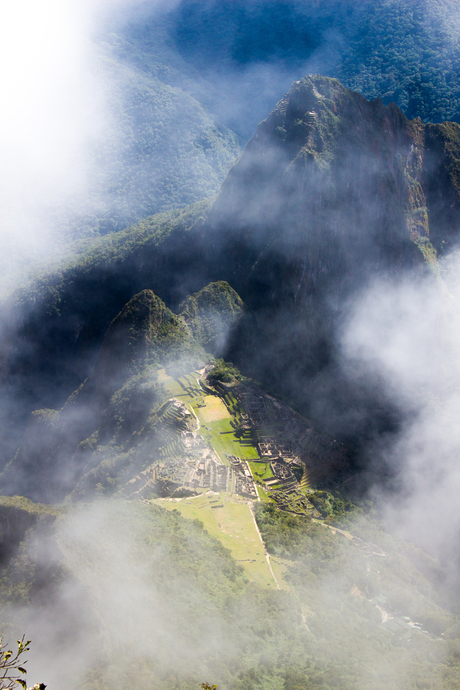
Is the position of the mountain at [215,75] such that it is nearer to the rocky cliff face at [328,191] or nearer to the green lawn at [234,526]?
the rocky cliff face at [328,191]

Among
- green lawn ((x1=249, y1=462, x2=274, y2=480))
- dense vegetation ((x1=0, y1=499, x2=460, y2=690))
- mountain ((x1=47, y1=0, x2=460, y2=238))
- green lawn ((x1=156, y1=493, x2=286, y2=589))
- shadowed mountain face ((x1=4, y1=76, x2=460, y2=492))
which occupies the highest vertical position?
mountain ((x1=47, y1=0, x2=460, y2=238))

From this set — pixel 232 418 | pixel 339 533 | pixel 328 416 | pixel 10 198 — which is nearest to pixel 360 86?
pixel 10 198

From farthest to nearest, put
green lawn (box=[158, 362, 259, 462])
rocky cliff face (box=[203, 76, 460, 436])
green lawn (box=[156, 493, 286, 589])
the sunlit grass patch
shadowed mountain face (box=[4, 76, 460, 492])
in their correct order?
rocky cliff face (box=[203, 76, 460, 436]), shadowed mountain face (box=[4, 76, 460, 492]), the sunlit grass patch, green lawn (box=[158, 362, 259, 462]), green lawn (box=[156, 493, 286, 589])

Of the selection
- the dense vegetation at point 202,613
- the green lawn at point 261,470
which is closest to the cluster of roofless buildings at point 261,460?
the green lawn at point 261,470

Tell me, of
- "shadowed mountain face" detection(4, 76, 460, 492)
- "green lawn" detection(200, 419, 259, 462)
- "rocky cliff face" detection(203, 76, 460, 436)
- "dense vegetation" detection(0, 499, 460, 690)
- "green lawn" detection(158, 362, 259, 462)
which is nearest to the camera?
"dense vegetation" detection(0, 499, 460, 690)

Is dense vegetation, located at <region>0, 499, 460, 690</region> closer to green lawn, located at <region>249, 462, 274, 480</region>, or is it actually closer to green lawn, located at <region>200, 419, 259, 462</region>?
green lawn, located at <region>249, 462, 274, 480</region>

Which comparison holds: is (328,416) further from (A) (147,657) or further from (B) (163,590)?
(A) (147,657)

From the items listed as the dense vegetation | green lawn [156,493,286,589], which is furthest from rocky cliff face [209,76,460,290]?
the dense vegetation

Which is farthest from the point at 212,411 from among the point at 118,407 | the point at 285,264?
the point at 285,264
